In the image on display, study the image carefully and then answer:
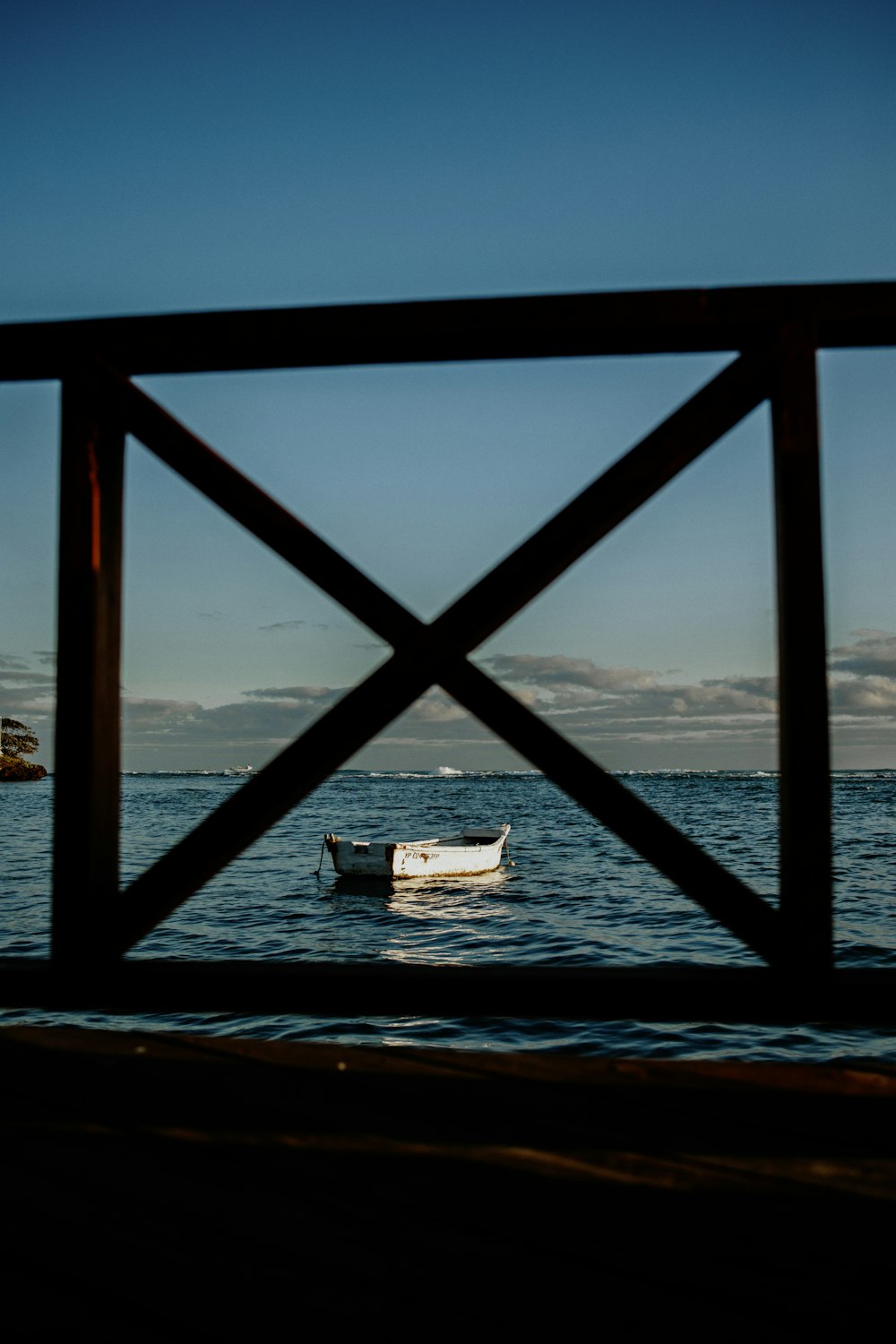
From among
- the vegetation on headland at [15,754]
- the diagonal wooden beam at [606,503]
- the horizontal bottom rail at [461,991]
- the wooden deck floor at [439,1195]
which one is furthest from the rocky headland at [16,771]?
the diagonal wooden beam at [606,503]

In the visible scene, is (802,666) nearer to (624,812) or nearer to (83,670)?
(624,812)

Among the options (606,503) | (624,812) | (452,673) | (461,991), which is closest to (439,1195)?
(461,991)

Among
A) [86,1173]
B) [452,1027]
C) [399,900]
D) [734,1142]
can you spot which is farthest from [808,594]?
[399,900]

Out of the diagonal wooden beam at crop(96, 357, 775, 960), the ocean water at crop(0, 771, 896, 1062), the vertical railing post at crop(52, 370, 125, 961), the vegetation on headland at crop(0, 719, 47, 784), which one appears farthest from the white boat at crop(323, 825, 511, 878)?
Answer: the vegetation on headland at crop(0, 719, 47, 784)

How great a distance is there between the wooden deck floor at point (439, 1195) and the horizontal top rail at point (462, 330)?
1.64 metres

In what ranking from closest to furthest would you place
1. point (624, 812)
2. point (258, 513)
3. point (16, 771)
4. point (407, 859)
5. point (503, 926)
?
point (624, 812) < point (258, 513) < point (503, 926) < point (407, 859) < point (16, 771)

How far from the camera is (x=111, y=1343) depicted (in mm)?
1312

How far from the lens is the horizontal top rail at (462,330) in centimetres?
166

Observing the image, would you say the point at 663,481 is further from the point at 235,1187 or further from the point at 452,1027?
the point at 452,1027

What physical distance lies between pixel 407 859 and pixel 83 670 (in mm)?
19719

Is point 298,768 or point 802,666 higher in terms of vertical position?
point 802,666

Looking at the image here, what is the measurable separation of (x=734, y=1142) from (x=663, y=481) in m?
1.41

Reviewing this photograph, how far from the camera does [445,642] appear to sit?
1.60 meters

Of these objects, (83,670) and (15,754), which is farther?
A: (15,754)
